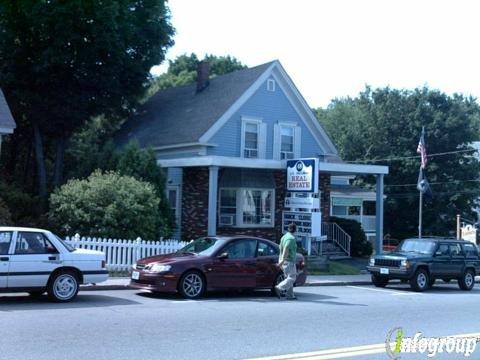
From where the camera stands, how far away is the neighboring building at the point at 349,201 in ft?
125

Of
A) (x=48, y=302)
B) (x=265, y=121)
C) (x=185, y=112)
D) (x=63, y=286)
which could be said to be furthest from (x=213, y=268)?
(x=185, y=112)

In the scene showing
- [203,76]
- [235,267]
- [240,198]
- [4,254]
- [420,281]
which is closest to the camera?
[4,254]

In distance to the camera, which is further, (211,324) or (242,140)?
(242,140)

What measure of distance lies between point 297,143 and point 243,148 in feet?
9.86

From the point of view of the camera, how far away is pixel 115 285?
15.5 meters

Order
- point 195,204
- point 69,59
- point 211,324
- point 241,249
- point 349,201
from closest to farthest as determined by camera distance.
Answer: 1. point 211,324
2. point 241,249
3. point 69,59
4. point 195,204
5. point 349,201

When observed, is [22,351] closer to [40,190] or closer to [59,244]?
[59,244]

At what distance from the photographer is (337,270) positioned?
23.0 meters

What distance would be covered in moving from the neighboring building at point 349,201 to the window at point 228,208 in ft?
→ 38.1

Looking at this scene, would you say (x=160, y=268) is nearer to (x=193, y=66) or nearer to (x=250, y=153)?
(x=250, y=153)

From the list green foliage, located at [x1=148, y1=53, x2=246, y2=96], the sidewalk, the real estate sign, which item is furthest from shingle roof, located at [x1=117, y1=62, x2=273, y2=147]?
green foliage, located at [x1=148, y1=53, x2=246, y2=96]

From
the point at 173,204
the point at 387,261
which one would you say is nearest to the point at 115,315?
the point at 387,261

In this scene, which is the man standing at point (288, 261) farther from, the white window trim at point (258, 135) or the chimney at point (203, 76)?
the chimney at point (203, 76)

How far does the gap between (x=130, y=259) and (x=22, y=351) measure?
34.5ft
